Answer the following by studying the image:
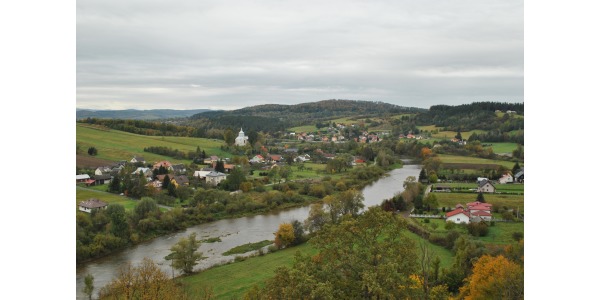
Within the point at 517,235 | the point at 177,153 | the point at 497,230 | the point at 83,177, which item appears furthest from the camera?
the point at 177,153

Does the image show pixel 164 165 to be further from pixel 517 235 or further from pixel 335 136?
pixel 335 136

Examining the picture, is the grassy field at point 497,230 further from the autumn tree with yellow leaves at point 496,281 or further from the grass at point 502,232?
the autumn tree with yellow leaves at point 496,281

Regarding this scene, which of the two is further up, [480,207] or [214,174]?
[214,174]

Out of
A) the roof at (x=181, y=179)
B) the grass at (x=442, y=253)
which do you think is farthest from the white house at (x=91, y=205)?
the grass at (x=442, y=253)

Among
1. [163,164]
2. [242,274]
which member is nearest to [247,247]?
[242,274]

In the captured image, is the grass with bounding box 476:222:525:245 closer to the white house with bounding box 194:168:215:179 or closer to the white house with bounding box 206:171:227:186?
the white house with bounding box 206:171:227:186
